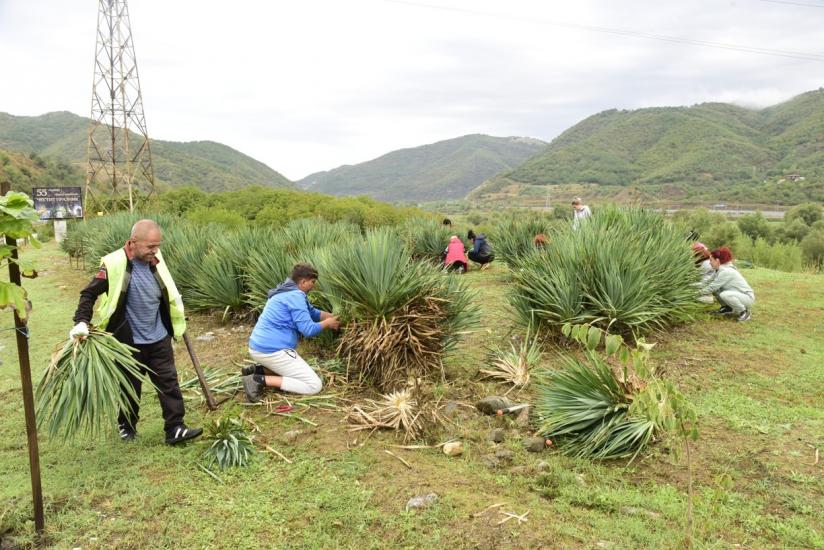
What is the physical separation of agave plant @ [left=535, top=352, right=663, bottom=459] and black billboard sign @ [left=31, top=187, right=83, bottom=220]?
2688 centimetres

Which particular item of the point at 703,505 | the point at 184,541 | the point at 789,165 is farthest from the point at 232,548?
the point at 789,165

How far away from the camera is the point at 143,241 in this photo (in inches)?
156

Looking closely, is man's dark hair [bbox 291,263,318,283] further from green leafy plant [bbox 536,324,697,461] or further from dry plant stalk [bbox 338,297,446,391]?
green leafy plant [bbox 536,324,697,461]

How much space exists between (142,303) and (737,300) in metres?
7.62

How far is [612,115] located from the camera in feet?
396

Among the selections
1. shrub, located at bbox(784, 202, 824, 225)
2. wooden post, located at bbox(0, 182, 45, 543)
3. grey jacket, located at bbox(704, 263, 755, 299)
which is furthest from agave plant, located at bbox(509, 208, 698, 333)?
shrub, located at bbox(784, 202, 824, 225)

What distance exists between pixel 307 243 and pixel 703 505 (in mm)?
6136

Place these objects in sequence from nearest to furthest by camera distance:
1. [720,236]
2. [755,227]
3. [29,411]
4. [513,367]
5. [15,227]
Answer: [15,227] → [29,411] → [513,367] → [720,236] → [755,227]

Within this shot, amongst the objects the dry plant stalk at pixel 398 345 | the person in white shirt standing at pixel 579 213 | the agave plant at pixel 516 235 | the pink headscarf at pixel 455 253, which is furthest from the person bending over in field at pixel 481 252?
the dry plant stalk at pixel 398 345

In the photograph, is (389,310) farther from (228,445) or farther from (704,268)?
(704,268)

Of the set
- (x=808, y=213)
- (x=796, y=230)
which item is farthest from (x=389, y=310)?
(x=808, y=213)

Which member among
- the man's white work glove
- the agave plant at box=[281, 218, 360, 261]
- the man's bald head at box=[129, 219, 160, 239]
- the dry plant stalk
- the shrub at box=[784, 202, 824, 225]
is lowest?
the dry plant stalk

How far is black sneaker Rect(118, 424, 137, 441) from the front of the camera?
14.1 ft

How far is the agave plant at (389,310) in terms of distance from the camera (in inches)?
198
